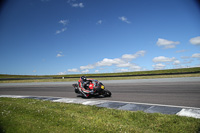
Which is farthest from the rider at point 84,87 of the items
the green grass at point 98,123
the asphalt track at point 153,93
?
the green grass at point 98,123

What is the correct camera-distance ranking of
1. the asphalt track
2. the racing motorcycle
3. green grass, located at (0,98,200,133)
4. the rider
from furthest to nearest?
the rider < the racing motorcycle < the asphalt track < green grass, located at (0,98,200,133)

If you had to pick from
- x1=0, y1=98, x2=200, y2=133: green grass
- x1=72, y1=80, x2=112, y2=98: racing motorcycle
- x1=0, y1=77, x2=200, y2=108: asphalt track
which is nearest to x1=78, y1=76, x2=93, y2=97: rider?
x1=72, y1=80, x2=112, y2=98: racing motorcycle

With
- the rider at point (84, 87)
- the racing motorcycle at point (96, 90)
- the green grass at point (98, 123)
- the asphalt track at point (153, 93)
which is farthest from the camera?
the rider at point (84, 87)

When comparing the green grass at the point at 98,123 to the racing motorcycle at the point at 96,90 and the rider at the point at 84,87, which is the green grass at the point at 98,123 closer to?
the racing motorcycle at the point at 96,90

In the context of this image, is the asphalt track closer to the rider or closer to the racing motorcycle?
the racing motorcycle

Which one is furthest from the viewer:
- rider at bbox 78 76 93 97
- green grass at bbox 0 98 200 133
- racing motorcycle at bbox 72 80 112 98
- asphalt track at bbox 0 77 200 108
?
rider at bbox 78 76 93 97

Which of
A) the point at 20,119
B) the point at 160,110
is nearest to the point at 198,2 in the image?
the point at 160,110

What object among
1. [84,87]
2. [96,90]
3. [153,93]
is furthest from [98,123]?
[153,93]

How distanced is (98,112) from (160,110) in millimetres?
2616

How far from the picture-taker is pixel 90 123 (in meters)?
5.06

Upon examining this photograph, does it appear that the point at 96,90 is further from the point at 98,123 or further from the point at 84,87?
the point at 98,123

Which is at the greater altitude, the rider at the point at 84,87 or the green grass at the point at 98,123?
the rider at the point at 84,87

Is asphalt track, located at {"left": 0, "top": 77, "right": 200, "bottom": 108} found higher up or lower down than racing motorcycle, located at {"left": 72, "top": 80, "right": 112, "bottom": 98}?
lower down

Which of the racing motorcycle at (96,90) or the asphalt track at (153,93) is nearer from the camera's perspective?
the asphalt track at (153,93)
